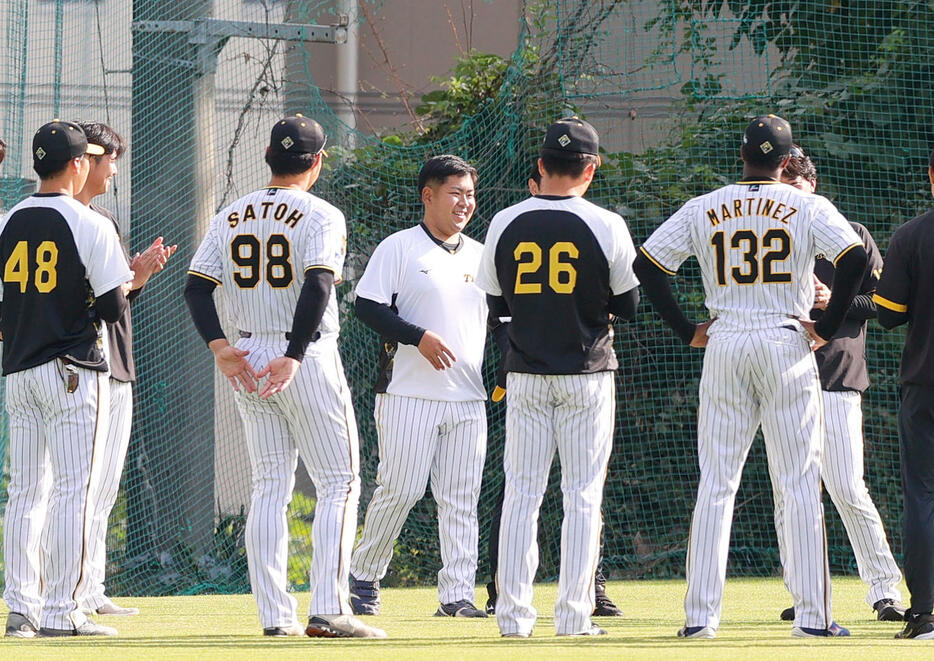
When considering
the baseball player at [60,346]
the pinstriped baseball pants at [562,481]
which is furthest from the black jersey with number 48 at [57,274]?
the pinstriped baseball pants at [562,481]

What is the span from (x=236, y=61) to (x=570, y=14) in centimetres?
227

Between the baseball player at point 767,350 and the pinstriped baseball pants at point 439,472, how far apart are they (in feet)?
4.90

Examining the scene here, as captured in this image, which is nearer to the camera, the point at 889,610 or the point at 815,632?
the point at 815,632

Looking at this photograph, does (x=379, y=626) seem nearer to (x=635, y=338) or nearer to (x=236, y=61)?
(x=635, y=338)

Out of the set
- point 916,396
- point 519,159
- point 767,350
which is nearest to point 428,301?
point 767,350

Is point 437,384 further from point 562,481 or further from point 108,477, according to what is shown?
point 108,477

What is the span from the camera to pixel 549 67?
9703 mm

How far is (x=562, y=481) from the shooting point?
5559 millimetres

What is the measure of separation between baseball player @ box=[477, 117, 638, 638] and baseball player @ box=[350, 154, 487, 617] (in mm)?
1078

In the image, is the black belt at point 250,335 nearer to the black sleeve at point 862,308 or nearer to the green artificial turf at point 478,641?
the green artificial turf at point 478,641

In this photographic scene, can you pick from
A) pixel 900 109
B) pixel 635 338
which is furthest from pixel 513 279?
pixel 900 109

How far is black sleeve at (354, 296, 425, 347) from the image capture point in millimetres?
6375

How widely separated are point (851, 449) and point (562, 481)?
153 centimetres

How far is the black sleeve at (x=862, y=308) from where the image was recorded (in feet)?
20.4
